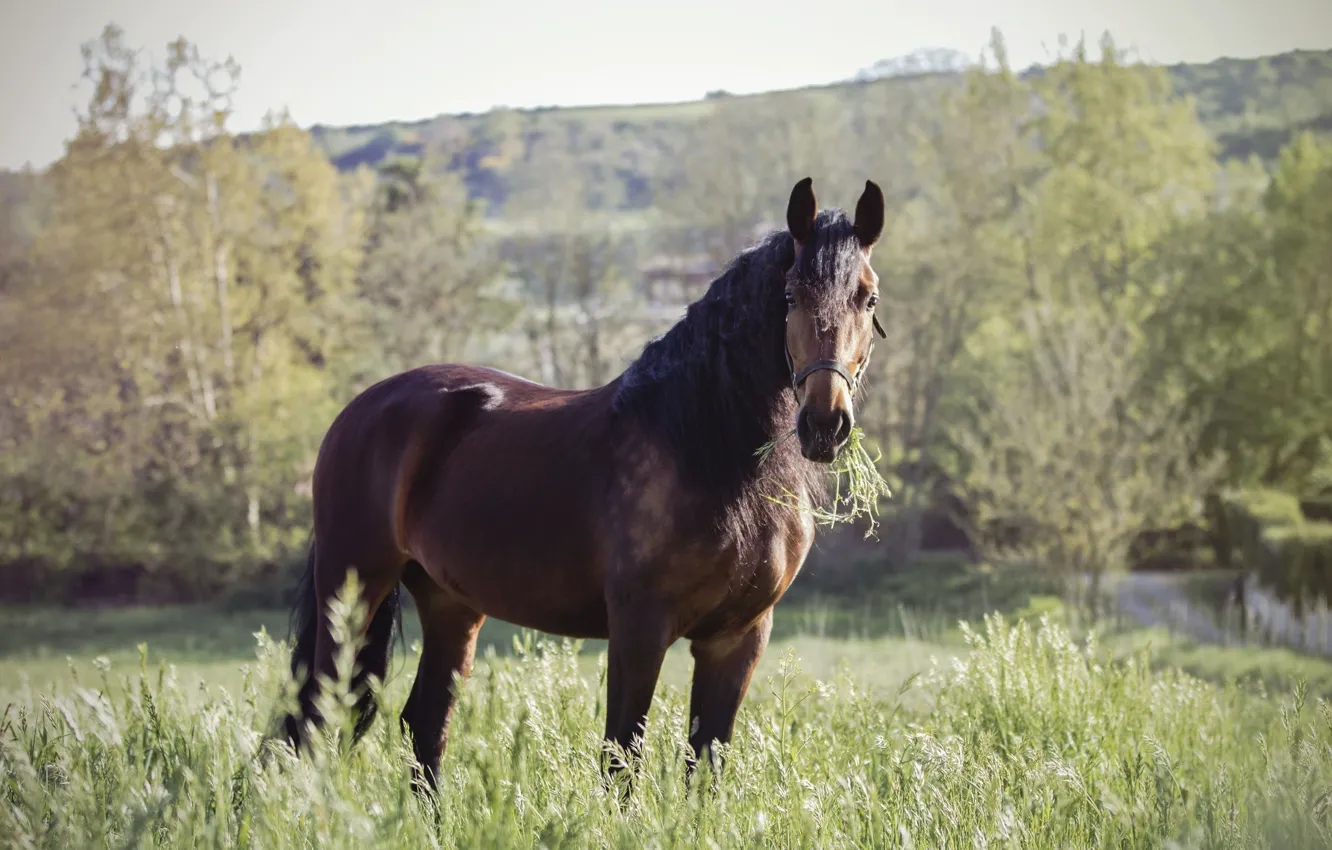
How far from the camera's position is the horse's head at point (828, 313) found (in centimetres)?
342

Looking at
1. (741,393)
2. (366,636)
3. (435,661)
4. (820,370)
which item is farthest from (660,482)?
(366,636)

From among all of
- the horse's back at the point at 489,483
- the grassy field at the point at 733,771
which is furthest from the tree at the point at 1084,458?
the horse's back at the point at 489,483

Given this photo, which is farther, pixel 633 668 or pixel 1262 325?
pixel 1262 325

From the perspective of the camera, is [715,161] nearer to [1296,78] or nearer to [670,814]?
[670,814]

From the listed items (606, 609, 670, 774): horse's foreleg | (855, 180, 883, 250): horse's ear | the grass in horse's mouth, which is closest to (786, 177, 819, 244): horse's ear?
(855, 180, 883, 250): horse's ear

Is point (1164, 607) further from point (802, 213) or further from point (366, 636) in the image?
point (802, 213)

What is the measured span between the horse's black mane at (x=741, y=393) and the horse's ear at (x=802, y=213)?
1.2 inches

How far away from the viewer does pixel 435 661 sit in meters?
5.02

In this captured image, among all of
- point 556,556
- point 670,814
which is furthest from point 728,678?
point 670,814

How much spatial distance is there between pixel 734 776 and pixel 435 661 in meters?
1.63

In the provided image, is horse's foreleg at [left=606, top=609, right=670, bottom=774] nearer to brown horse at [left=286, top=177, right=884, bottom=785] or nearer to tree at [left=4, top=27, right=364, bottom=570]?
brown horse at [left=286, top=177, right=884, bottom=785]

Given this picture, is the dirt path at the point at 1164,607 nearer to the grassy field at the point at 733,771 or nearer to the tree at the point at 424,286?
the grassy field at the point at 733,771

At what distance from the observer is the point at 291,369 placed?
25.9 meters

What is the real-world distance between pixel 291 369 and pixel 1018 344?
1666 cm
